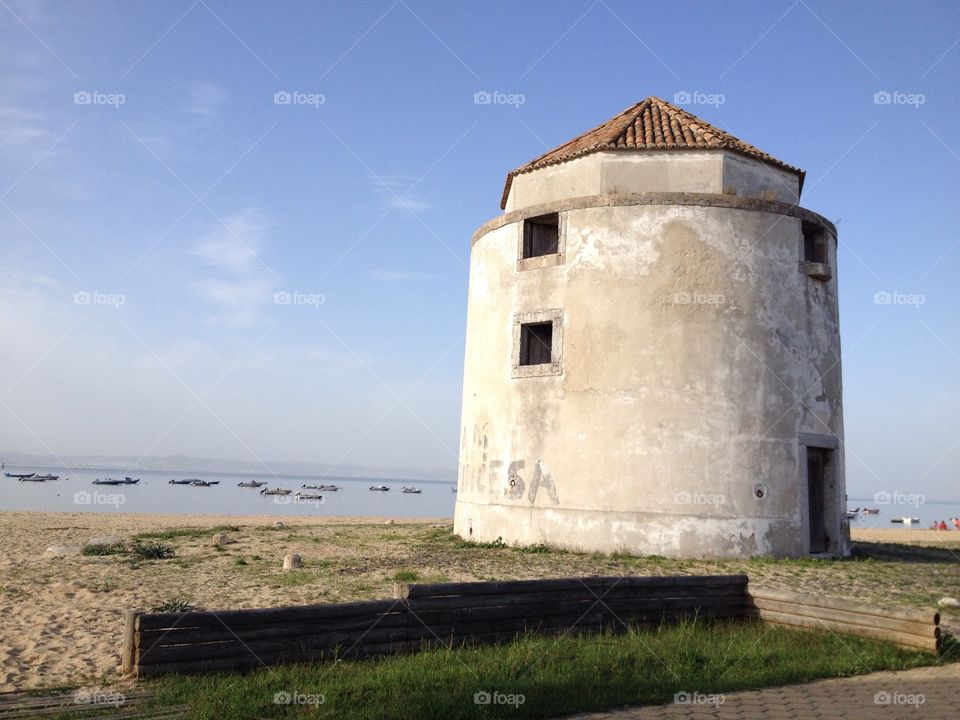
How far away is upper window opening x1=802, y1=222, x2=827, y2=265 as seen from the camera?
1872 centimetres

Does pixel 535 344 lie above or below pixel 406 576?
above

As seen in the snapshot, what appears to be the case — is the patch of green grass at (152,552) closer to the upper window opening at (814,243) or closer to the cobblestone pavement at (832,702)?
the cobblestone pavement at (832,702)

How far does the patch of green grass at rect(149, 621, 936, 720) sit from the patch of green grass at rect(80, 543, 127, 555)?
10.9m

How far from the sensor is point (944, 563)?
1844 centimetres

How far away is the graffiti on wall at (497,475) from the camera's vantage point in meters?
17.3

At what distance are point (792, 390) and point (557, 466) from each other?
5.49 m

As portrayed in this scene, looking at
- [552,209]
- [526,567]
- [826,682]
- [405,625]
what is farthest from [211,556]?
[826,682]

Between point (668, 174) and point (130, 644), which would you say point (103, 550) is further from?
point (668, 174)

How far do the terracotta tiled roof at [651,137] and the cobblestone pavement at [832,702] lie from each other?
1316 centimetres

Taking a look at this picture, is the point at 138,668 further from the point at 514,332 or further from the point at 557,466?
the point at 514,332

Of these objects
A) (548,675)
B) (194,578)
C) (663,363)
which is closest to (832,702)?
(548,675)
